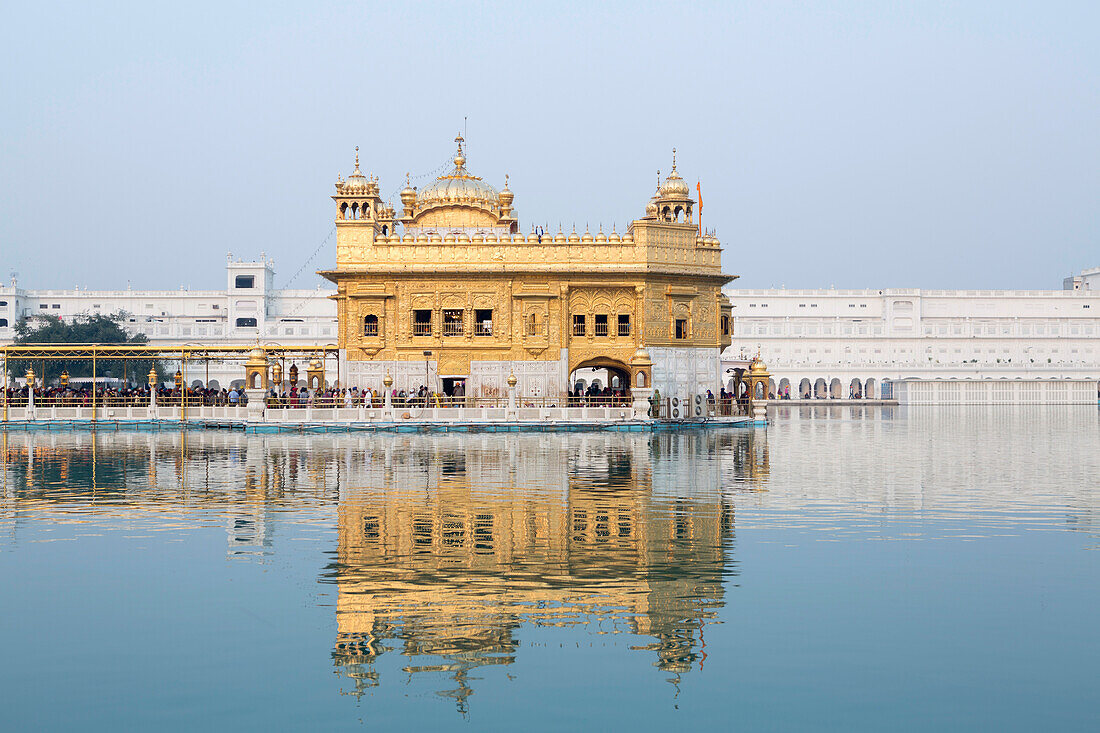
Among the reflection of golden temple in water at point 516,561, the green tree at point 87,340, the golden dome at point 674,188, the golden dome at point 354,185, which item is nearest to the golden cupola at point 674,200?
the golden dome at point 674,188

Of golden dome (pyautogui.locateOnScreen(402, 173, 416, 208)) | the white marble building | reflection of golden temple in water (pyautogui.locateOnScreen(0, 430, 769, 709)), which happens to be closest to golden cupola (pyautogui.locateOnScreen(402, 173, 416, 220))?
golden dome (pyautogui.locateOnScreen(402, 173, 416, 208))

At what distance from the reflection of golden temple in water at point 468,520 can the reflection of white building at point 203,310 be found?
308 ft

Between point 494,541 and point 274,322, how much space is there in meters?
117

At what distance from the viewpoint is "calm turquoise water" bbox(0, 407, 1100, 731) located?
8055 mm

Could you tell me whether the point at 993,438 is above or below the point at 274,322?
below

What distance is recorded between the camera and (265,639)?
966 cm

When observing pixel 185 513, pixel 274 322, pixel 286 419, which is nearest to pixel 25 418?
pixel 286 419

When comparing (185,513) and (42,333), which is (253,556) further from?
(42,333)

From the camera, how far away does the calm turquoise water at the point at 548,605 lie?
8055 millimetres

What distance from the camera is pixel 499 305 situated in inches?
1722

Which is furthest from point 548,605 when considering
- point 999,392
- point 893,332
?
point 893,332

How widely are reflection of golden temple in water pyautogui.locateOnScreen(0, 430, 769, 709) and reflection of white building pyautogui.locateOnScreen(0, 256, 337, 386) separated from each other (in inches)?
3693

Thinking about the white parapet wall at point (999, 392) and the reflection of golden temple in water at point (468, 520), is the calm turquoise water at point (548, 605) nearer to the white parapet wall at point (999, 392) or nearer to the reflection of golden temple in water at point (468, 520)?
the reflection of golden temple in water at point (468, 520)

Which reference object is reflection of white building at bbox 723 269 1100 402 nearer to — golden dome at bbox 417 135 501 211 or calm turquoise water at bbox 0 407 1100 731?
golden dome at bbox 417 135 501 211
